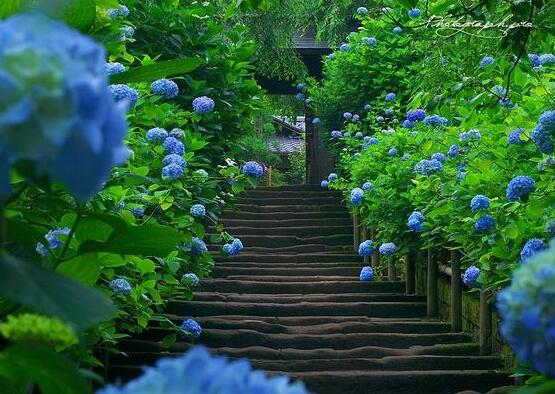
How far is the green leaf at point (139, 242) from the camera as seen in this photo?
160cm

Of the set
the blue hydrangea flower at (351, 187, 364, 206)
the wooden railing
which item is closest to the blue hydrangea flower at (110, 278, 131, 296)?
the wooden railing

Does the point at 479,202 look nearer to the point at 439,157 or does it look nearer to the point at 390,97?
the point at 439,157

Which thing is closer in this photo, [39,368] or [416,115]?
[39,368]

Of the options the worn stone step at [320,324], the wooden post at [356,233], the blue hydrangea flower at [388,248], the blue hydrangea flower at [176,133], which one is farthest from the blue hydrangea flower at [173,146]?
the wooden post at [356,233]

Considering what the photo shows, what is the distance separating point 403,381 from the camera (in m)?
6.89

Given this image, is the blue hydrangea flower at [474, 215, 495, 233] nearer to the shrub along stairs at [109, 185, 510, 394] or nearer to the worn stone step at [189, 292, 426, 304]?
the shrub along stairs at [109, 185, 510, 394]

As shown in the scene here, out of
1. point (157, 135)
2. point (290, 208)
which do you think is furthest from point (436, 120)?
point (290, 208)

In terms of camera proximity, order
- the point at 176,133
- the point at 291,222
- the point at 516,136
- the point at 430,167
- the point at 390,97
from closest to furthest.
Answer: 1. the point at 516,136
2. the point at 176,133
3. the point at 430,167
4. the point at 390,97
5. the point at 291,222

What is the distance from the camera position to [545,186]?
438 cm

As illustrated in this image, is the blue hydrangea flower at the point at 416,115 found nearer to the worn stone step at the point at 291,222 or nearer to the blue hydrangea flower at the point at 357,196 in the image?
the blue hydrangea flower at the point at 357,196

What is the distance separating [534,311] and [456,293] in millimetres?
7244

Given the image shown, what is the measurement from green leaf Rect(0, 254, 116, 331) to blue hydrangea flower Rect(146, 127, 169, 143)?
4232 millimetres

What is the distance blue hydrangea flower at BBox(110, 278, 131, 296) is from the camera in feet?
14.2

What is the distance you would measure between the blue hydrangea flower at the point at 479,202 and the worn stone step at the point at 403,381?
6.60 feet
